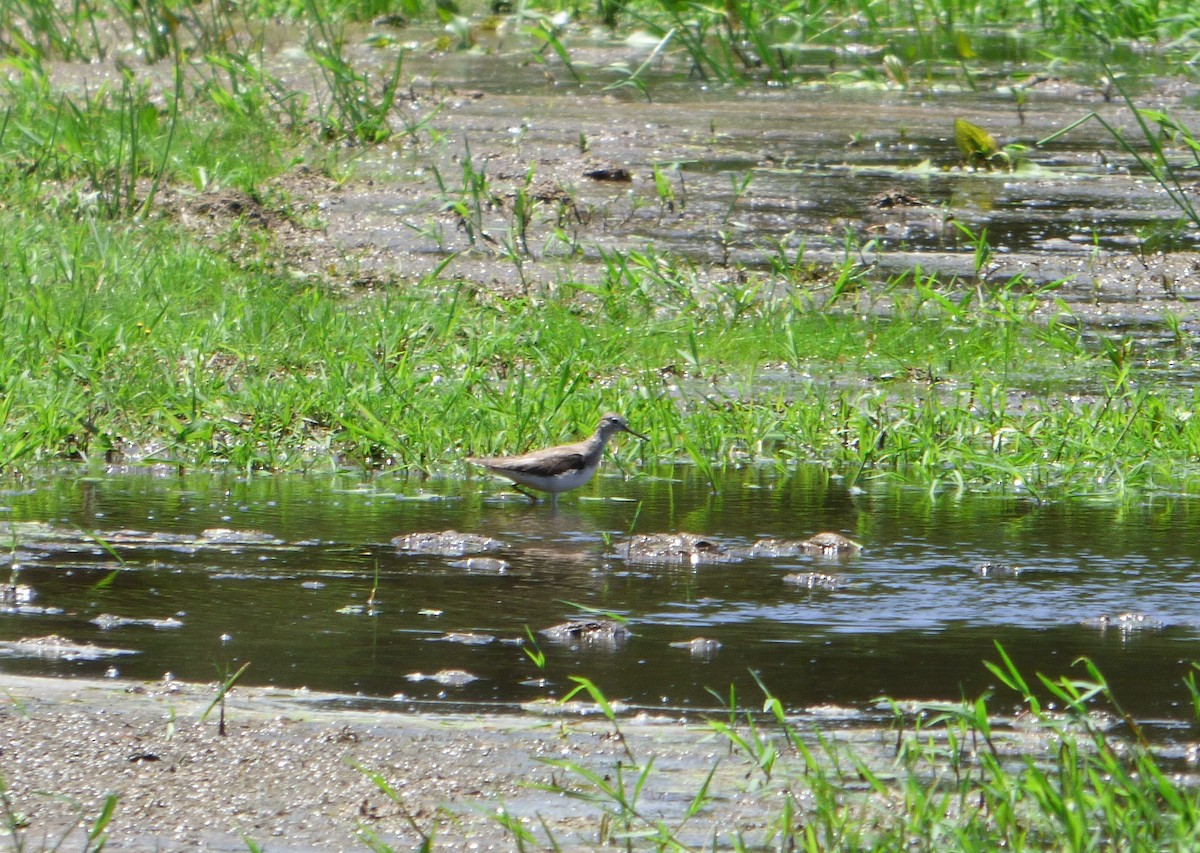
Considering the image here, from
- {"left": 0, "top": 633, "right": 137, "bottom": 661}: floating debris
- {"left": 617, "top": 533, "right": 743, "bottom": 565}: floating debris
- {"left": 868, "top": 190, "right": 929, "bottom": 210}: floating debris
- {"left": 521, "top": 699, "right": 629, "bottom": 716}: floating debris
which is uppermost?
{"left": 868, "top": 190, "right": 929, "bottom": 210}: floating debris

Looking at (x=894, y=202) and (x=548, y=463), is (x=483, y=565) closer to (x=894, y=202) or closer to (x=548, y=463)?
(x=548, y=463)

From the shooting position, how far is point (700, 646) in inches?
183

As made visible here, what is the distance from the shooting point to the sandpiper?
252 inches

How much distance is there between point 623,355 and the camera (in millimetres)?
7988

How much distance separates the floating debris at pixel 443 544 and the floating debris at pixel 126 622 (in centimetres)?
92

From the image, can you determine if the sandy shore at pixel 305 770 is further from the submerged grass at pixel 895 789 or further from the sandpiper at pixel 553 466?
the sandpiper at pixel 553 466

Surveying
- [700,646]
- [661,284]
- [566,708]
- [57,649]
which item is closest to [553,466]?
[700,646]

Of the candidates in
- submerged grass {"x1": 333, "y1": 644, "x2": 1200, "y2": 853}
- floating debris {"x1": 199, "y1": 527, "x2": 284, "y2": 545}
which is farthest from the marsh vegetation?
floating debris {"x1": 199, "y1": 527, "x2": 284, "y2": 545}

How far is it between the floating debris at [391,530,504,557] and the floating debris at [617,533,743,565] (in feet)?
1.29

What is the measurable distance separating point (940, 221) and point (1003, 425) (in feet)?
11.1

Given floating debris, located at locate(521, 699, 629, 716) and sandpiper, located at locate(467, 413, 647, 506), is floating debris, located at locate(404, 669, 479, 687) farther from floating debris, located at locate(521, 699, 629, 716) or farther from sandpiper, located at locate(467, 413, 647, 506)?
sandpiper, located at locate(467, 413, 647, 506)

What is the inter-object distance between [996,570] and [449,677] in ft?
5.80

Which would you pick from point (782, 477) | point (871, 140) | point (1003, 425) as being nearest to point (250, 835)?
point (782, 477)

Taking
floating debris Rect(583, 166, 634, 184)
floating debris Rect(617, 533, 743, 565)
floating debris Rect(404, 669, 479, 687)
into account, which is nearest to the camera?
floating debris Rect(404, 669, 479, 687)
